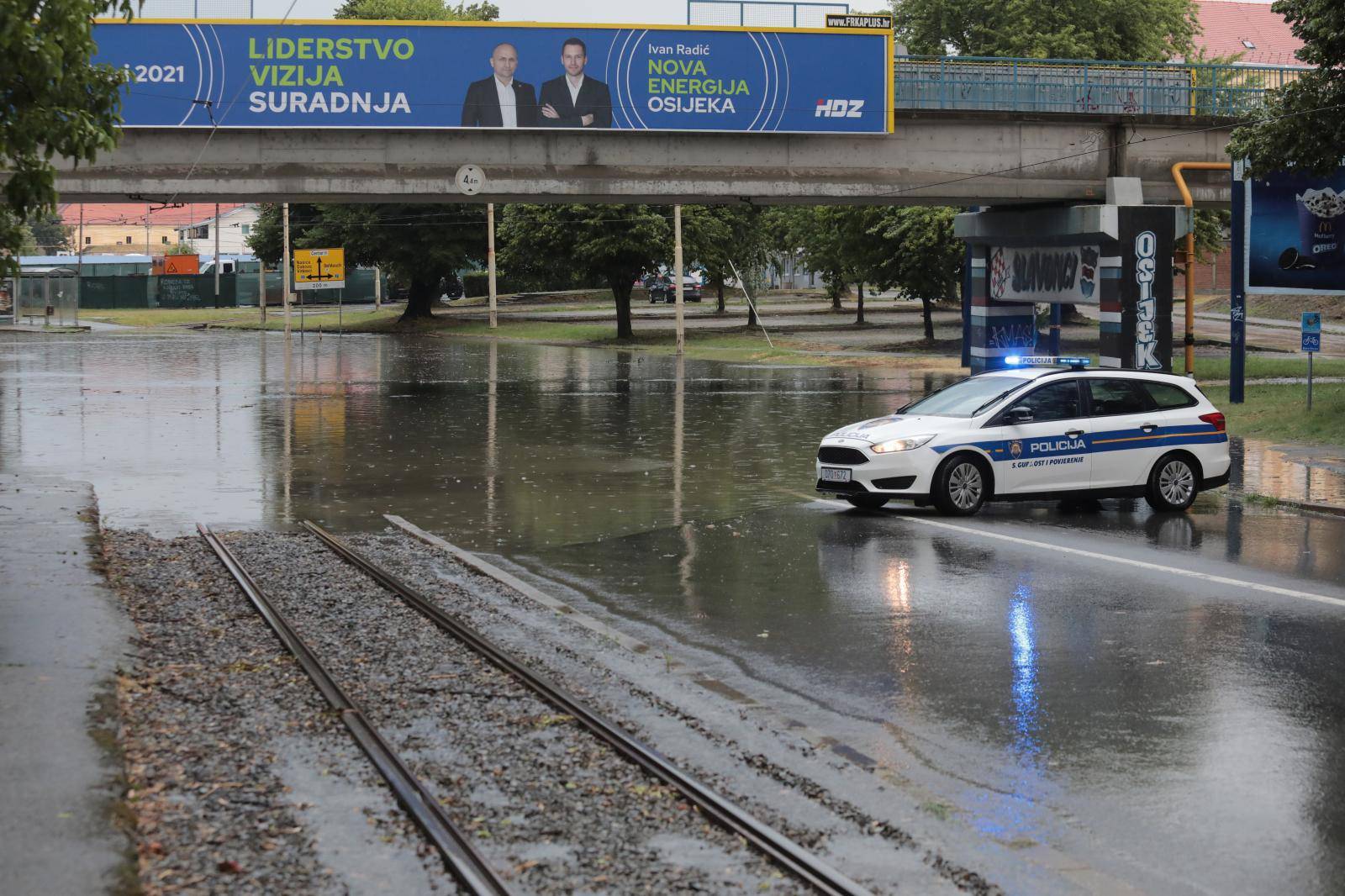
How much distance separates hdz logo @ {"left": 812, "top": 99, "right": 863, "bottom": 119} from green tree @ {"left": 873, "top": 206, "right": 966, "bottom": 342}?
1714cm

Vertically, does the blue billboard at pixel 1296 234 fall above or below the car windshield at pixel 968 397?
above

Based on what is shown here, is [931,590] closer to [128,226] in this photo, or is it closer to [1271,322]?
[1271,322]

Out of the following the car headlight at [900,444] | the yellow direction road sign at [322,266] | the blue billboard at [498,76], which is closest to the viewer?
the car headlight at [900,444]

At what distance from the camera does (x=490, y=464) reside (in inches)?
835

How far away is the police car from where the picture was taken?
634 inches

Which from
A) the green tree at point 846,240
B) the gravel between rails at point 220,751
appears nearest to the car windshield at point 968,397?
the gravel between rails at point 220,751

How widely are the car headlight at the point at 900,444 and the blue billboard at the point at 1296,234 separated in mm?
13588

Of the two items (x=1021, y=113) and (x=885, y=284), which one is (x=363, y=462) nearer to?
(x=1021, y=113)

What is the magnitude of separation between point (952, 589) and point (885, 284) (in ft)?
151

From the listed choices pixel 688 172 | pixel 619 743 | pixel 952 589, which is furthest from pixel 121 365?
pixel 619 743

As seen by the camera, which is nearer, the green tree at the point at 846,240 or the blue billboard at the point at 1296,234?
the blue billboard at the point at 1296,234

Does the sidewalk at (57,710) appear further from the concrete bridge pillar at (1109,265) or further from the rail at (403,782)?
the concrete bridge pillar at (1109,265)

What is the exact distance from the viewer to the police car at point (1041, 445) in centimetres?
1609

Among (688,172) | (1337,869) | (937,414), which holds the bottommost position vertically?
(1337,869)
